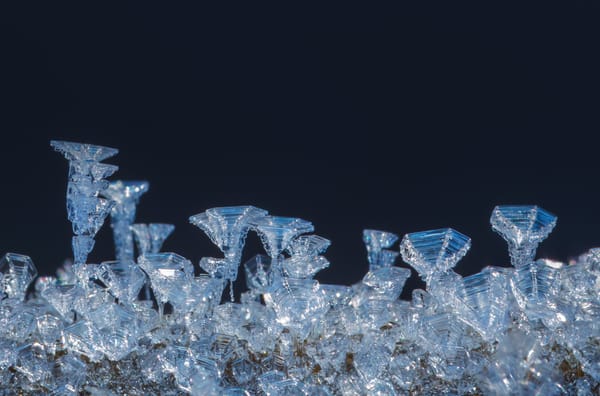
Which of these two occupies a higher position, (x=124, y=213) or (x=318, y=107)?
(x=318, y=107)

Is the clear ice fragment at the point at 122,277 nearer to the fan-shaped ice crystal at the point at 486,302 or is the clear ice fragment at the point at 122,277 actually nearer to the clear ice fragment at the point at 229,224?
the clear ice fragment at the point at 229,224

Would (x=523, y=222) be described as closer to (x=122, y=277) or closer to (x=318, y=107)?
(x=122, y=277)

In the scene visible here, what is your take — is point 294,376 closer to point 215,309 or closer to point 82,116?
point 215,309

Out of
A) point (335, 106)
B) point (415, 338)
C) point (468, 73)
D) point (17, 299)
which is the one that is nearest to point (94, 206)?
point (17, 299)

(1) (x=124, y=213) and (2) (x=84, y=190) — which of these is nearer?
(2) (x=84, y=190)

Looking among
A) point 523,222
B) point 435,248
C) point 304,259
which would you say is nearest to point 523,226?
point 523,222

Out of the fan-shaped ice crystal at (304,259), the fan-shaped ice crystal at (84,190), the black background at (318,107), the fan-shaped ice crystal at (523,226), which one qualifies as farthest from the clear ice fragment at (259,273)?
the black background at (318,107)

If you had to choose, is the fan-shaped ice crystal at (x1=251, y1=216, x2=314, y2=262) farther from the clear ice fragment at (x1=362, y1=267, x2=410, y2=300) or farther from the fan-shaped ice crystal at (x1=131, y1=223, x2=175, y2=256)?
the fan-shaped ice crystal at (x1=131, y1=223, x2=175, y2=256)
